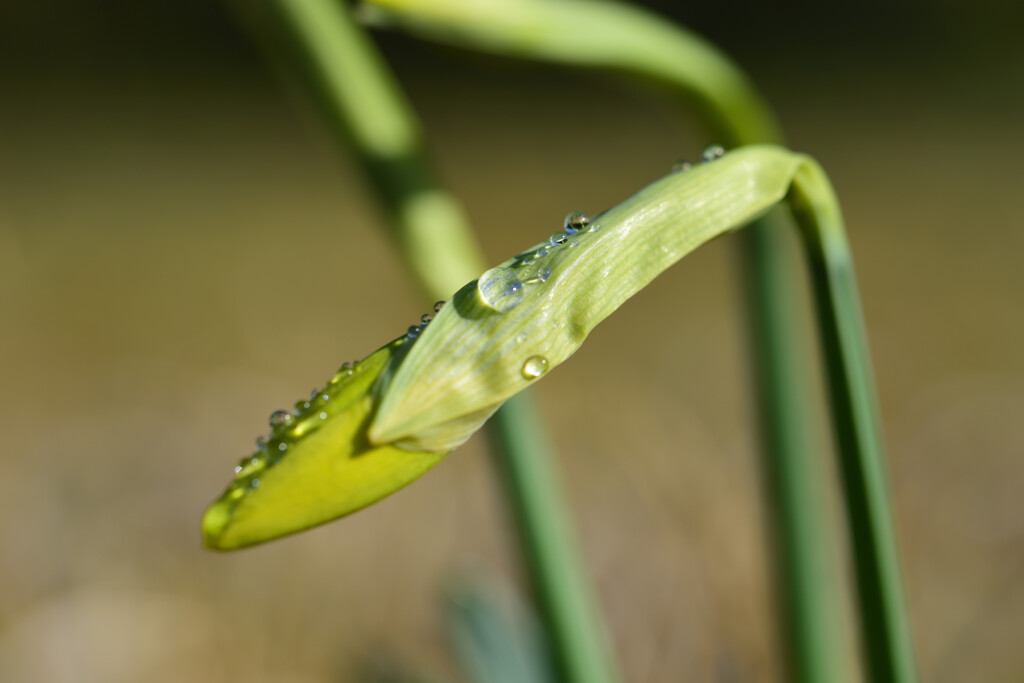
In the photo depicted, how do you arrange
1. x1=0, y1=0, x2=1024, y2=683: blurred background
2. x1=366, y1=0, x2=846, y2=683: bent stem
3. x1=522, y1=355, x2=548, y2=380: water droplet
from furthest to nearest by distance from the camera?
1. x1=0, y1=0, x2=1024, y2=683: blurred background
2. x1=366, y1=0, x2=846, y2=683: bent stem
3. x1=522, y1=355, x2=548, y2=380: water droplet

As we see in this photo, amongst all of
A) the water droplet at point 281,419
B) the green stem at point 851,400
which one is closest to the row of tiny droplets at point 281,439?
the water droplet at point 281,419


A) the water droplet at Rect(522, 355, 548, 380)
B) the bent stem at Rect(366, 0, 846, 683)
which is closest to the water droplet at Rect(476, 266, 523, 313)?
the water droplet at Rect(522, 355, 548, 380)

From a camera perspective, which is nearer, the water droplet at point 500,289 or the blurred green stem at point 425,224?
the water droplet at point 500,289

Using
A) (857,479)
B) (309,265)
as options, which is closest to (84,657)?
(857,479)

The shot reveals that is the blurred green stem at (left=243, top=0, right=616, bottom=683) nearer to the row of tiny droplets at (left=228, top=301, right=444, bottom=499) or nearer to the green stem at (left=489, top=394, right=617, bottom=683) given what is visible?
the green stem at (left=489, top=394, right=617, bottom=683)

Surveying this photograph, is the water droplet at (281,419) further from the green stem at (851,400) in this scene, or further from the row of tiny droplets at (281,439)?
the green stem at (851,400)

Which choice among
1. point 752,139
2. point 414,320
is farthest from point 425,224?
point 414,320
